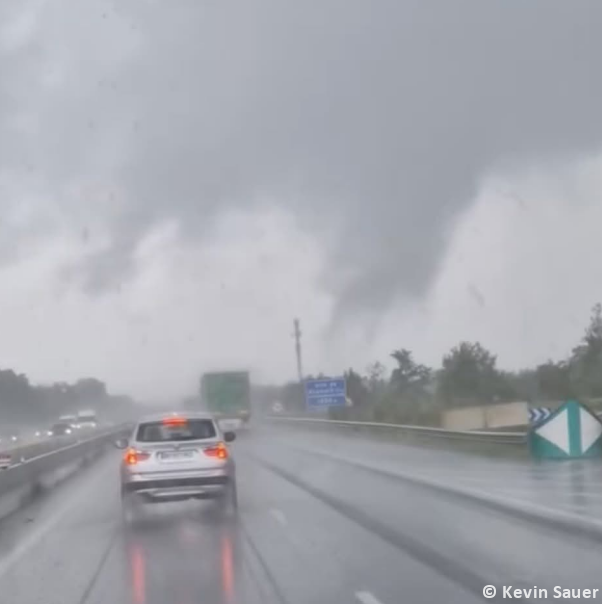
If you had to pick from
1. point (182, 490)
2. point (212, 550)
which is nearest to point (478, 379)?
point (182, 490)

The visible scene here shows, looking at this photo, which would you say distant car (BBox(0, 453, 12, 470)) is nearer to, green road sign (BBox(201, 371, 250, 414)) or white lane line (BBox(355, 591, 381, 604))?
white lane line (BBox(355, 591, 381, 604))

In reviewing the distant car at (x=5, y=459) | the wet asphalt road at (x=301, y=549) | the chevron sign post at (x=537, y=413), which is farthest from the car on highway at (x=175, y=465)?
the chevron sign post at (x=537, y=413)

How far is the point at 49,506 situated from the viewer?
29.0 meters

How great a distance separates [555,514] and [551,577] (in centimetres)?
497

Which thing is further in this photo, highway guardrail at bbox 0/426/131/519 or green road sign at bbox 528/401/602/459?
green road sign at bbox 528/401/602/459

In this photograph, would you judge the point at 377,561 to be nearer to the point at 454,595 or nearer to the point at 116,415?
the point at 454,595

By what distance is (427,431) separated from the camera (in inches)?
1975

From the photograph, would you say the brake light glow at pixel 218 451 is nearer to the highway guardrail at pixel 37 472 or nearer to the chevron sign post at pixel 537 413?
the highway guardrail at pixel 37 472

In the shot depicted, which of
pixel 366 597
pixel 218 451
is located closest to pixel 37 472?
pixel 218 451

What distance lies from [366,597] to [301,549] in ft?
15.2

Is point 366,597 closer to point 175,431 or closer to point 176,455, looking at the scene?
point 176,455

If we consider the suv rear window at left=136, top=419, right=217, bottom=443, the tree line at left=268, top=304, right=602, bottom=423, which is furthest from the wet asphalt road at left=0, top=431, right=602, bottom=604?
the tree line at left=268, top=304, right=602, bottom=423

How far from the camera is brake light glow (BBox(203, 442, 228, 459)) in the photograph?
23688 mm

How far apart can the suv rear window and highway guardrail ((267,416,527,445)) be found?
14615mm
